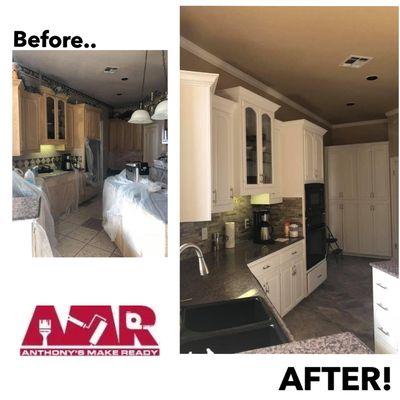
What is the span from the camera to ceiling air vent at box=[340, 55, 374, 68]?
8.84 feet

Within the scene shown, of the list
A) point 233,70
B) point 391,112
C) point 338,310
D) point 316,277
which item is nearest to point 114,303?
point 233,70

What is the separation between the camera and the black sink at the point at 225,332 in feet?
4.15

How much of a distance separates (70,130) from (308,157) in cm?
261

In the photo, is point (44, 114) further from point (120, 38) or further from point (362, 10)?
point (362, 10)

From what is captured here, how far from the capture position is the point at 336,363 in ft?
3.98

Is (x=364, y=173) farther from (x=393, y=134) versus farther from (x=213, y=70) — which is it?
(x=213, y=70)

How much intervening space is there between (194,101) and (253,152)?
1.05 m

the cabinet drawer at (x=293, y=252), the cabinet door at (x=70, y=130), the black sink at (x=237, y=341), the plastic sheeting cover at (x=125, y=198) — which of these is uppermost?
the cabinet door at (x=70, y=130)

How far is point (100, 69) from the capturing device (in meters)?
1.31

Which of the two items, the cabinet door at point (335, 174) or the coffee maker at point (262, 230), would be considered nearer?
the coffee maker at point (262, 230)

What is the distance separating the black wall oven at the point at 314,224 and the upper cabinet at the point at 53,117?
2.58m

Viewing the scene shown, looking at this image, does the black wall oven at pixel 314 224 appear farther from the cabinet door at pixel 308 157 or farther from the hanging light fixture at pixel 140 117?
the hanging light fixture at pixel 140 117

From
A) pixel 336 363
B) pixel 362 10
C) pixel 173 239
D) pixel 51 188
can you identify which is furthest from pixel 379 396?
pixel 362 10

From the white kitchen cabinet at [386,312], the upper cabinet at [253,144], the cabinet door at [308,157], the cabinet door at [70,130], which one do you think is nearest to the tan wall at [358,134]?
the cabinet door at [308,157]
